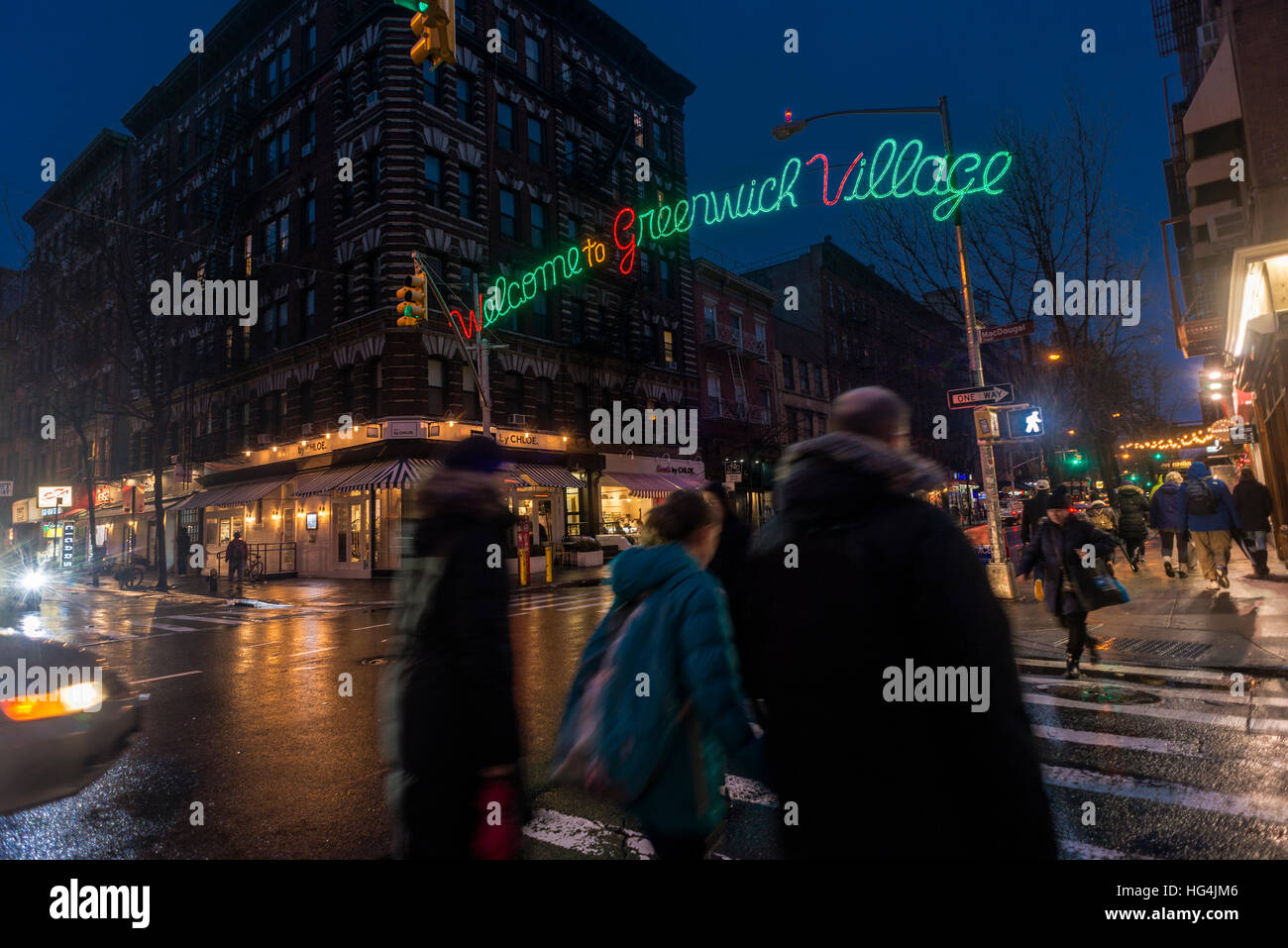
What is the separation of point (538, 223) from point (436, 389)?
29.5 ft

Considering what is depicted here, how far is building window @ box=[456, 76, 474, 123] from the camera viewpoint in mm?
25578

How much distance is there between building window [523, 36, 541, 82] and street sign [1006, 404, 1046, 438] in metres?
24.8

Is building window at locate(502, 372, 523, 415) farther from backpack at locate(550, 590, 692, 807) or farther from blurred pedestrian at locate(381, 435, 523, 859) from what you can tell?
backpack at locate(550, 590, 692, 807)

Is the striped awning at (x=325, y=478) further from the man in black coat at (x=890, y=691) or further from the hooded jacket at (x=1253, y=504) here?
the man in black coat at (x=890, y=691)

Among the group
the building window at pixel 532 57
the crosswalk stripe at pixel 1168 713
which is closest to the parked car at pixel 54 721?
the crosswalk stripe at pixel 1168 713

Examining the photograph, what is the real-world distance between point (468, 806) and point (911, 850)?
1.84 metres

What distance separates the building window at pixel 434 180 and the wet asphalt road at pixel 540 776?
770 inches

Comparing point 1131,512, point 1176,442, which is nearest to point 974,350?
point 1131,512

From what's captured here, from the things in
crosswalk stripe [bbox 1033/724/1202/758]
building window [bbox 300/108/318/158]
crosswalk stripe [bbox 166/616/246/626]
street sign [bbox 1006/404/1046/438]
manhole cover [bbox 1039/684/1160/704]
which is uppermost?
building window [bbox 300/108/318/158]

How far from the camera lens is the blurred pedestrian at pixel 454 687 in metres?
2.80

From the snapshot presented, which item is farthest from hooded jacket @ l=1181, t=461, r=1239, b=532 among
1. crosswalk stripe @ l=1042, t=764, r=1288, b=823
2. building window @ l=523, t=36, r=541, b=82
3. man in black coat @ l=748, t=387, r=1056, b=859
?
building window @ l=523, t=36, r=541, b=82

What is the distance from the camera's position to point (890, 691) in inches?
64.7
